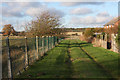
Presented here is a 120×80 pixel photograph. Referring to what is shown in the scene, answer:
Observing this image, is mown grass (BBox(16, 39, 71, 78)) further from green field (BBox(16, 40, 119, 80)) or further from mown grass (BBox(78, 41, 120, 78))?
mown grass (BBox(78, 41, 120, 78))

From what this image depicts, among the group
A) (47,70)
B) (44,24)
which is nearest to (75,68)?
(47,70)

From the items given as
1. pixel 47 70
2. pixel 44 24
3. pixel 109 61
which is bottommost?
pixel 47 70

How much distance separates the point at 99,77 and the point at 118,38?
688 centimetres

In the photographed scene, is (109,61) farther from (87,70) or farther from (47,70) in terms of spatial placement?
(47,70)

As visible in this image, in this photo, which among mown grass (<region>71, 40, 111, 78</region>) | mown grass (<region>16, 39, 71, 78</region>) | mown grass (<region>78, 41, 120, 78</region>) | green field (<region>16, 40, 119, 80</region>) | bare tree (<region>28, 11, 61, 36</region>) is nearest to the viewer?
mown grass (<region>71, 40, 111, 78</region>)

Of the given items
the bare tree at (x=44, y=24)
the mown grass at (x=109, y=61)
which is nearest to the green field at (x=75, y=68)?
the mown grass at (x=109, y=61)

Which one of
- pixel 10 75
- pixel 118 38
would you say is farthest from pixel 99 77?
pixel 118 38

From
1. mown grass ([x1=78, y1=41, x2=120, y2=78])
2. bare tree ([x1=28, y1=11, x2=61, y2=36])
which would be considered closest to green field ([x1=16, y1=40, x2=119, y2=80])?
mown grass ([x1=78, y1=41, x2=120, y2=78])

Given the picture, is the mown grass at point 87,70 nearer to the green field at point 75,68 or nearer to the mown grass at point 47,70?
the green field at point 75,68

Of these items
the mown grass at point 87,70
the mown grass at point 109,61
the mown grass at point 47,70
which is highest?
the mown grass at point 109,61

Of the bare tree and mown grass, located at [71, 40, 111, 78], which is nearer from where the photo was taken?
mown grass, located at [71, 40, 111, 78]

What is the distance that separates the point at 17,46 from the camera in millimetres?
7934

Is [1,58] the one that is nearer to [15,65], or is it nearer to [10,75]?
[10,75]

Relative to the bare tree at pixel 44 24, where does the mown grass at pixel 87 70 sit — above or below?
below
